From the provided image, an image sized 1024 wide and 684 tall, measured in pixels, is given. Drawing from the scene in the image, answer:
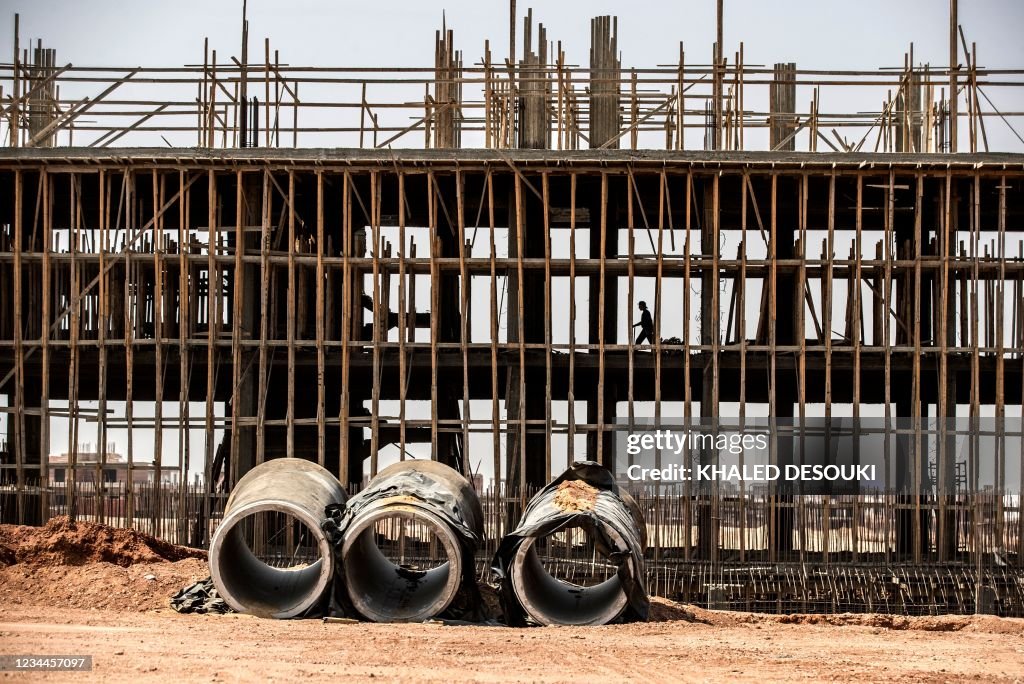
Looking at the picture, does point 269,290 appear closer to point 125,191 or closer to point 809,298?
point 125,191

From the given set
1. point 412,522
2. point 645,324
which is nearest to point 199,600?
point 412,522

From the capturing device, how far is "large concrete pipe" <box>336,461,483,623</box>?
16.8m

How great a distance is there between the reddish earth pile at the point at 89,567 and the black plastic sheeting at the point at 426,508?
2.46 metres

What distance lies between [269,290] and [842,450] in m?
9.73

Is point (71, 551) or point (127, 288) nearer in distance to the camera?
point (71, 551)

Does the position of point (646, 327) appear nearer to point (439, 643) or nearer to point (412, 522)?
point (412, 522)

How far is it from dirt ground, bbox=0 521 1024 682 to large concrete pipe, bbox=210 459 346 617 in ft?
1.94

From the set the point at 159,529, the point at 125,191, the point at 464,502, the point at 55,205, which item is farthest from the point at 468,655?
the point at 55,205

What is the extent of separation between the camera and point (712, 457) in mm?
21375

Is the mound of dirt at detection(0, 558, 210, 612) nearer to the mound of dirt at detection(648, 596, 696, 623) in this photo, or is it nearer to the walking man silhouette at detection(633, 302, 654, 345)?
the mound of dirt at detection(648, 596, 696, 623)

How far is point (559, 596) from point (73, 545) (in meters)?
7.02

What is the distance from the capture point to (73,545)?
19.4m

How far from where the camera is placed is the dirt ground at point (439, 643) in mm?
13258
